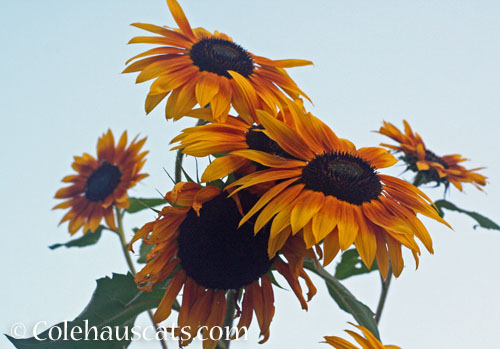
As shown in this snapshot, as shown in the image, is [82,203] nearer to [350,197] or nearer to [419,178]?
[419,178]

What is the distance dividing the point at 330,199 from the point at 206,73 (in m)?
0.25

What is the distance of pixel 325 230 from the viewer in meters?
0.49

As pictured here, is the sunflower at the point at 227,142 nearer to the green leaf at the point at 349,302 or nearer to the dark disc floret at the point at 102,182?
the green leaf at the point at 349,302

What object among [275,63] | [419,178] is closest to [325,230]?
[275,63]

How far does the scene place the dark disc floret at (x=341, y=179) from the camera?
1.79ft

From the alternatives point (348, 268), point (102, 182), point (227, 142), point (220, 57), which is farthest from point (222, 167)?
point (102, 182)

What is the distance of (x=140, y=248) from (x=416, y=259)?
584mm

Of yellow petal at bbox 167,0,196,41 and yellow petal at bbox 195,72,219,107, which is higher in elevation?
yellow petal at bbox 167,0,196,41

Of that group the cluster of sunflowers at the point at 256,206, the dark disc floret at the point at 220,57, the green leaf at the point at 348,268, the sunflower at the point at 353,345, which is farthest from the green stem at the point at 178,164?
the green leaf at the point at 348,268

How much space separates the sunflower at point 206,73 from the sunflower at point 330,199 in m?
0.07

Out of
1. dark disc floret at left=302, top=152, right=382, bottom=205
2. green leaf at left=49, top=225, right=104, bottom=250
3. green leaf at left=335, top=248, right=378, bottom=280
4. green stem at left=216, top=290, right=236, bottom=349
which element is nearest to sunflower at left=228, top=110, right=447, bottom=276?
dark disc floret at left=302, top=152, right=382, bottom=205

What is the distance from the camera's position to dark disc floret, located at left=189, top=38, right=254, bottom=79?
708mm

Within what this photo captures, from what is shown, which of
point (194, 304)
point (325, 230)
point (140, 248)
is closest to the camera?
point (325, 230)

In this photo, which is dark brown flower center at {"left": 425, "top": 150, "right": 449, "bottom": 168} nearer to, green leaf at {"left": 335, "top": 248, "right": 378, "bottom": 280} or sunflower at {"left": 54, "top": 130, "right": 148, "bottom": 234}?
green leaf at {"left": 335, "top": 248, "right": 378, "bottom": 280}
